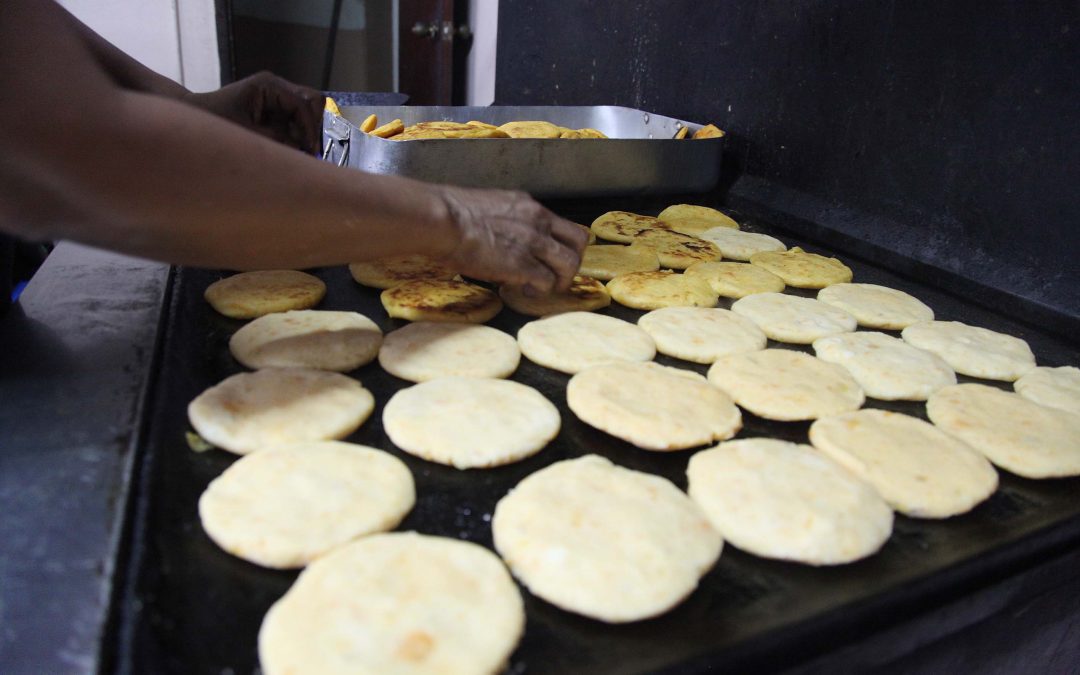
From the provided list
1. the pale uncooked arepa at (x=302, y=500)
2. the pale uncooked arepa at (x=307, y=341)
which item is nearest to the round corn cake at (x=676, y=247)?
the pale uncooked arepa at (x=307, y=341)

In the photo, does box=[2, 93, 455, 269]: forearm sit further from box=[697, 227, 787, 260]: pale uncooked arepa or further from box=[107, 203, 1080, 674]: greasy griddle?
box=[697, 227, 787, 260]: pale uncooked arepa

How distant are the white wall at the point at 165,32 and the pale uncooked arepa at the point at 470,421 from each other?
5109mm

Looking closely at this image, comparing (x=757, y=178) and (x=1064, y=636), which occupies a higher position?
(x=757, y=178)

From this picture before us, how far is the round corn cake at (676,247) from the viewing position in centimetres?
240

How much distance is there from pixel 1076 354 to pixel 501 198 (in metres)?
1.64

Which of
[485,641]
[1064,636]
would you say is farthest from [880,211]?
[485,641]

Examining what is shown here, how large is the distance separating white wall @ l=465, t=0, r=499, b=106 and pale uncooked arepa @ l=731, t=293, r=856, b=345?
4.21 metres

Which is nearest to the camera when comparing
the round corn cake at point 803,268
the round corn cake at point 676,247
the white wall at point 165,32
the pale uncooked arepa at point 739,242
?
the round corn cake at point 803,268

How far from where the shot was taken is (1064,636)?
1.55 metres

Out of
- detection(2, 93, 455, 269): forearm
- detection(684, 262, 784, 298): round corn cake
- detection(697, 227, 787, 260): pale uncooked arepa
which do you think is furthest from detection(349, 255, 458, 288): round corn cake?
detection(697, 227, 787, 260): pale uncooked arepa

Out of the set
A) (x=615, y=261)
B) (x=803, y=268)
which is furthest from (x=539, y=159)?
(x=803, y=268)

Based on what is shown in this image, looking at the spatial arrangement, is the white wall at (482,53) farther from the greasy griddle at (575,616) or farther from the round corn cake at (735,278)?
the greasy griddle at (575,616)

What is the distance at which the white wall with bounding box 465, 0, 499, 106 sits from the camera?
580 centimetres

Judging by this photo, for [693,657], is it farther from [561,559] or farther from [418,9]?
[418,9]
